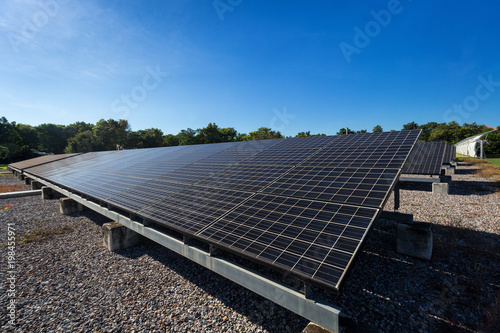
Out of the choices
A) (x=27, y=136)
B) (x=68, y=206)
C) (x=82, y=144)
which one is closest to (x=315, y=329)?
(x=68, y=206)

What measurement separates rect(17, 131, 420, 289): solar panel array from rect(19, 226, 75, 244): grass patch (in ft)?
8.76

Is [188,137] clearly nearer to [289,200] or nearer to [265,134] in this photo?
[265,134]

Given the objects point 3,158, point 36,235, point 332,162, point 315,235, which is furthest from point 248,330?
point 3,158

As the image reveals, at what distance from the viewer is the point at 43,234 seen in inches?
444

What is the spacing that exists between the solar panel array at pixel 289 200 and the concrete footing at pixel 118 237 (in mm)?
1303

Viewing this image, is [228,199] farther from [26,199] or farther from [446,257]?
[26,199]

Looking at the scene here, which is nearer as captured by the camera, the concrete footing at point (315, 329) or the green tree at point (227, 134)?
the concrete footing at point (315, 329)

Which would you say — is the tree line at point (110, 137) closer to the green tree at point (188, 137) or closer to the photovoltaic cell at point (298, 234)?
the green tree at point (188, 137)

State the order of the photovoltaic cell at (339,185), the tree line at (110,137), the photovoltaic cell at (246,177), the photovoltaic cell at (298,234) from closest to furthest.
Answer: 1. the photovoltaic cell at (298,234)
2. the photovoltaic cell at (339,185)
3. the photovoltaic cell at (246,177)
4. the tree line at (110,137)

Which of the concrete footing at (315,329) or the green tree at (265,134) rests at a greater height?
the green tree at (265,134)

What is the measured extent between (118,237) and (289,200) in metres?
7.89

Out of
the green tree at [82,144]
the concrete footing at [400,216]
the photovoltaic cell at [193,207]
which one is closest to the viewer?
the photovoltaic cell at [193,207]

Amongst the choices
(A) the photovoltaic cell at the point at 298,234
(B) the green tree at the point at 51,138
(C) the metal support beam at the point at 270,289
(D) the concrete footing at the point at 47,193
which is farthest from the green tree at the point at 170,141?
(A) the photovoltaic cell at the point at 298,234

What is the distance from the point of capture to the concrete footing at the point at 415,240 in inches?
296
